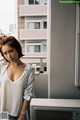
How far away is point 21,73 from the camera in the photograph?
5.73 feet

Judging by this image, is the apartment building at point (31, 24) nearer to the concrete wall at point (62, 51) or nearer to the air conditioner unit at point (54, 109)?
the concrete wall at point (62, 51)

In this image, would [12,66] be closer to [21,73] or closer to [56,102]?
[21,73]

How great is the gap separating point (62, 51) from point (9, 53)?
546 millimetres

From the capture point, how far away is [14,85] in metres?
1.71

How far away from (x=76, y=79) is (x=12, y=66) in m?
0.64

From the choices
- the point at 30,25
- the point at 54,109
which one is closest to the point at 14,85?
the point at 54,109

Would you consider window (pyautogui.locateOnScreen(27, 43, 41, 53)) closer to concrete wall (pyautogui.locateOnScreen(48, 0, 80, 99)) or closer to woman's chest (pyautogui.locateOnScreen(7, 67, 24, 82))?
concrete wall (pyautogui.locateOnScreen(48, 0, 80, 99))

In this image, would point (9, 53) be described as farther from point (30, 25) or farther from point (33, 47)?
point (30, 25)

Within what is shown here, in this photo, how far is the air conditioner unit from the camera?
1.65 meters

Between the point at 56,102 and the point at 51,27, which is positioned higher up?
the point at 51,27

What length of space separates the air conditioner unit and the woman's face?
1.47 ft

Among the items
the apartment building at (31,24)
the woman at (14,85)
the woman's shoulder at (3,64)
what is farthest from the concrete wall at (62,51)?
the apartment building at (31,24)

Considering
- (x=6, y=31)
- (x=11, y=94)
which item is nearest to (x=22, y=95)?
(x=11, y=94)

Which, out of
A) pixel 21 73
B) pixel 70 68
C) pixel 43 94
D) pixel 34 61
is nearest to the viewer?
pixel 21 73
